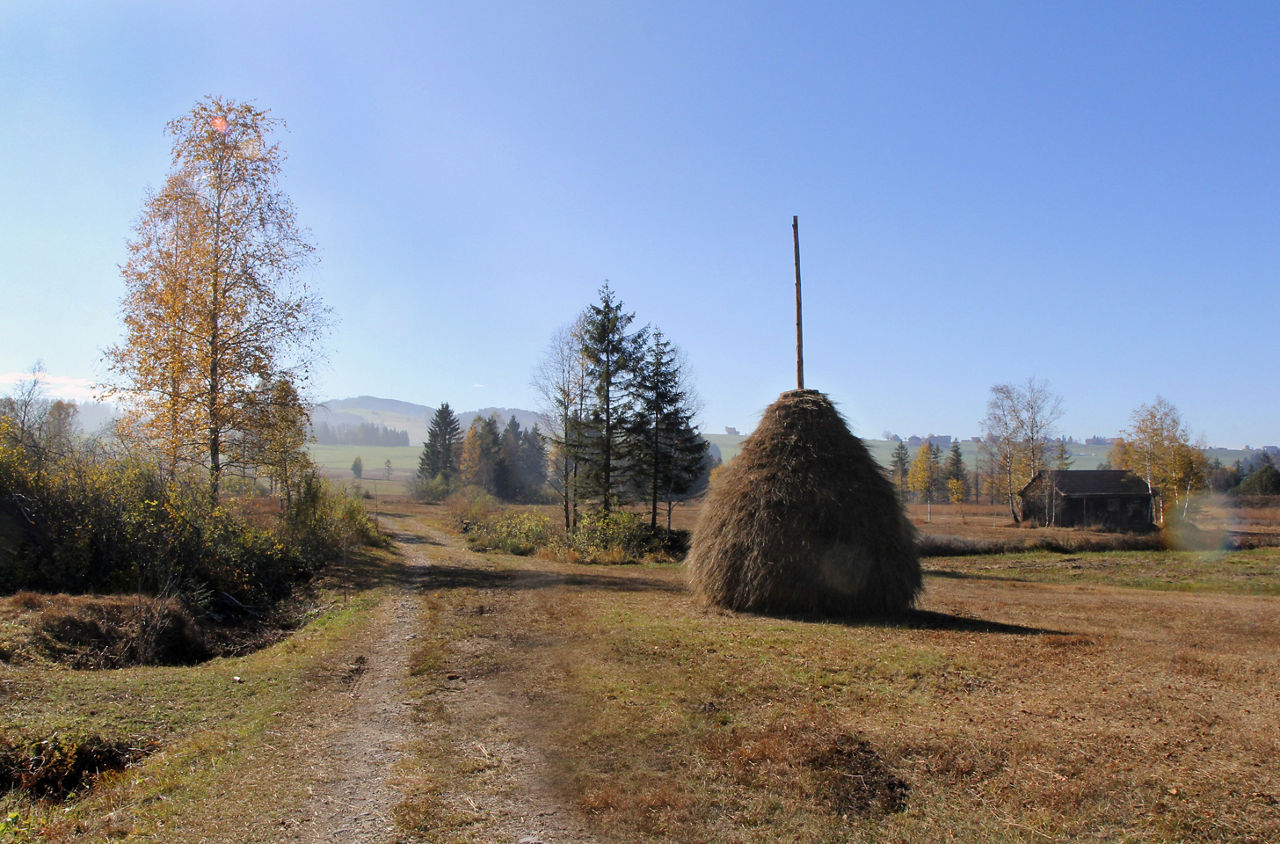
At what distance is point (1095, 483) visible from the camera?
176ft

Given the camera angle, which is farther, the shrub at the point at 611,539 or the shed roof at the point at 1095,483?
the shed roof at the point at 1095,483

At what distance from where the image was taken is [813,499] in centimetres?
1259

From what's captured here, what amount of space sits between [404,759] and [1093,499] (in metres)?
59.0

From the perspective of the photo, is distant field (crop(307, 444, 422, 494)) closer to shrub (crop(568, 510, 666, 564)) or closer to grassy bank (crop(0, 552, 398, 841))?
shrub (crop(568, 510, 666, 564))

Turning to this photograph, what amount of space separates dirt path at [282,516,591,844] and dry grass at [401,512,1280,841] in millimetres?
95

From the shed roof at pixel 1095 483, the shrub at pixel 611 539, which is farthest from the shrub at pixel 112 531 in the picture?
the shed roof at pixel 1095 483

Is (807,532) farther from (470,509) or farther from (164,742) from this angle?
(470,509)

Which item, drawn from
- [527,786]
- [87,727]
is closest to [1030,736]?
[527,786]

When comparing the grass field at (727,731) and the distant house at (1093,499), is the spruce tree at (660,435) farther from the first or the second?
the distant house at (1093,499)

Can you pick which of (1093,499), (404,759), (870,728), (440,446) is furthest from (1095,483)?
(440,446)

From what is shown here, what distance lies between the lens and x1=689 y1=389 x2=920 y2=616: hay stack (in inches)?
486

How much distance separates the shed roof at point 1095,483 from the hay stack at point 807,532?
159 ft

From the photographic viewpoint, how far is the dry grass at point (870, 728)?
474cm

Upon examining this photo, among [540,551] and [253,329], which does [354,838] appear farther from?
[540,551]
